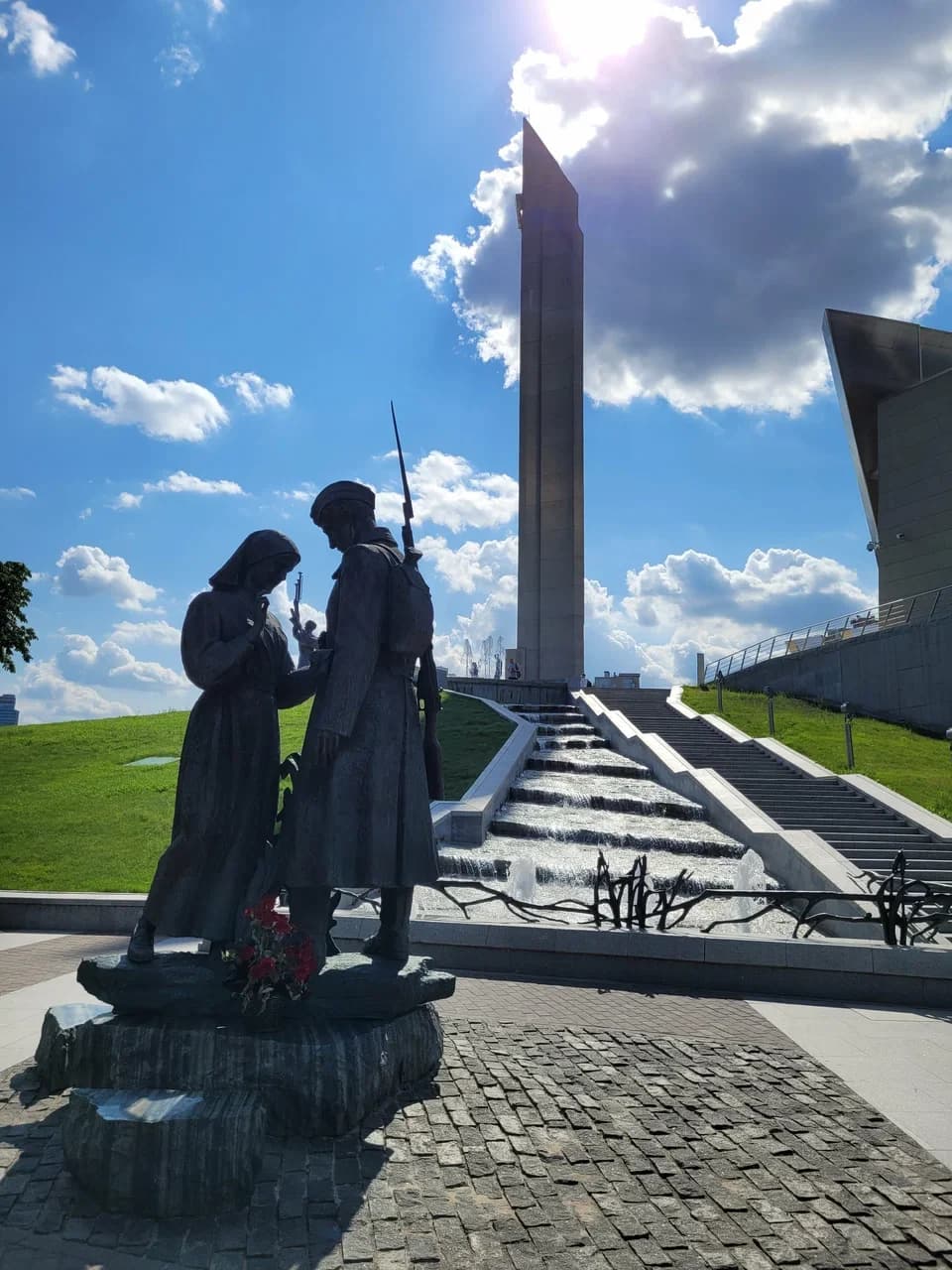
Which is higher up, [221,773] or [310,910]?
[221,773]

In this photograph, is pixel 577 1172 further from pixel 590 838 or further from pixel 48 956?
pixel 590 838

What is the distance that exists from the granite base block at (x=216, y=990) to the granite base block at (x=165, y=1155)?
0.89 m

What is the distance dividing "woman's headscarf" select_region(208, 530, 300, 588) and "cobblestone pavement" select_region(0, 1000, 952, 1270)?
10.0ft

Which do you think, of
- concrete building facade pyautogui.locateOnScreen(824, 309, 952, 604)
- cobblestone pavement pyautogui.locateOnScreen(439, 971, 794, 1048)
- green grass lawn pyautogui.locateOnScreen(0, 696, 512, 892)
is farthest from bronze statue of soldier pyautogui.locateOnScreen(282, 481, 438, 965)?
concrete building facade pyautogui.locateOnScreen(824, 309, 952, 604)

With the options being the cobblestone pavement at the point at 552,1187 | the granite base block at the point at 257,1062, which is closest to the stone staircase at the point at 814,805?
the cobblestone pavement at the point at 552,1187

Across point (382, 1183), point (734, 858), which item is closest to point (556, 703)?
point (734, 858)

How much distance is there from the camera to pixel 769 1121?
4.76 metres

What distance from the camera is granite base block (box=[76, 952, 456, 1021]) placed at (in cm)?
462

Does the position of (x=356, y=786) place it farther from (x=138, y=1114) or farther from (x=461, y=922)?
(x=461, y=922)

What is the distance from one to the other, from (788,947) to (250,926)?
5.92 m

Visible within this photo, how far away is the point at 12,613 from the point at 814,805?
21439 millimetres

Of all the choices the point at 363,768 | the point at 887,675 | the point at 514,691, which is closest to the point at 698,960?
the point at 363,768

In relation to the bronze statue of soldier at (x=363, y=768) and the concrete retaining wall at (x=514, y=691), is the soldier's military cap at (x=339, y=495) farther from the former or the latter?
the concrete retaining wall at (x=514, y=691)

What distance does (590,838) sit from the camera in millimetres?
16297
